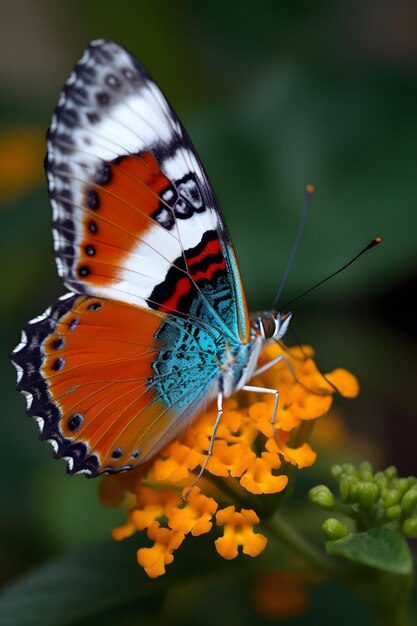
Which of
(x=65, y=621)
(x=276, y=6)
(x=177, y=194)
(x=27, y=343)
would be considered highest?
→ (x=276, y=6)

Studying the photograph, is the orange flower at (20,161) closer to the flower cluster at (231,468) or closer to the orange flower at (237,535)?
the flower cluster at (231,468)

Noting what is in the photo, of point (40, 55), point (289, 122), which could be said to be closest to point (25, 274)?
point (289, 122)

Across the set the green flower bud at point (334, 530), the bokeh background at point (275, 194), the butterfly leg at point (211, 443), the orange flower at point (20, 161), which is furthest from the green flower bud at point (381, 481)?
the orange flower at point (20, 161)

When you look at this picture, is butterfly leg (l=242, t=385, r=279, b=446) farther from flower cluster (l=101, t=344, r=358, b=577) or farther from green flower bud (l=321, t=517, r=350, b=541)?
green flower bud (l=321, t=517, r=350, b=541)

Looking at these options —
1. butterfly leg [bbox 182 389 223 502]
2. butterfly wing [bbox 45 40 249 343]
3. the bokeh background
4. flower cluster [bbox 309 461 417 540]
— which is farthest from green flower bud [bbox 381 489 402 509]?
the bokeh background

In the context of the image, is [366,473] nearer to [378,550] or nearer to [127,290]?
[378,550]

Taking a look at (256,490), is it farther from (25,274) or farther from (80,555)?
(25,274)
